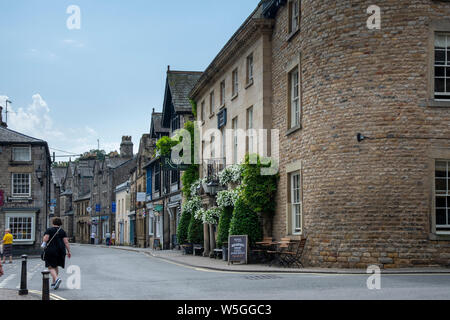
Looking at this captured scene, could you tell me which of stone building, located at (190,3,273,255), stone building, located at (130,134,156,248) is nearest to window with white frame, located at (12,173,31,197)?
stone building, located at (130,134,156,248)

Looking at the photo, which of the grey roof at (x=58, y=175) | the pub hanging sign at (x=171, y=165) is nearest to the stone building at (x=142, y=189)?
the pub hanging sign at (x=171, y=165)

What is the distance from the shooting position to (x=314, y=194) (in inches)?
791

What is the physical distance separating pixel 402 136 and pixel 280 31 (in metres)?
7.43

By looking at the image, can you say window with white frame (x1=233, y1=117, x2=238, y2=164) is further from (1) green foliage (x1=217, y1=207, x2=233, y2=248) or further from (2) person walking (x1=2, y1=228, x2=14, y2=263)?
(2) person walking (x1=2, y1=228, x2=14, y2=263)

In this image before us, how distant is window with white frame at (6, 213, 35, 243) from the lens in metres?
45.2

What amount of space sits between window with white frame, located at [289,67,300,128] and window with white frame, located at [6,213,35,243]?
28.3 meters

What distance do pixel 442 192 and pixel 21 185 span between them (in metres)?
34.2

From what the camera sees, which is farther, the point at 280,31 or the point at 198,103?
the point at 198,103

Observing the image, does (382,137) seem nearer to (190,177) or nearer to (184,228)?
Answer: (184,228)

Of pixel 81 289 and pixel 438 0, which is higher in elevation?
pixel 438 0

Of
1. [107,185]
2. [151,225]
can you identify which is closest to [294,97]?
[151,225]

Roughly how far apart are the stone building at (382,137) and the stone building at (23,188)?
30091 mm
